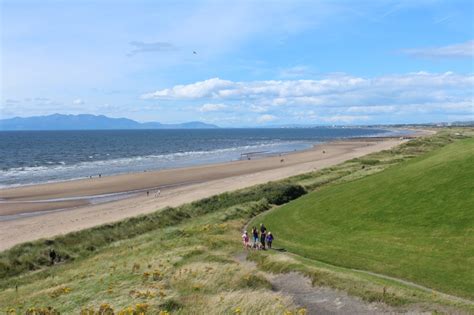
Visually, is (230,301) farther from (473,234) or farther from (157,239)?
(157,239)

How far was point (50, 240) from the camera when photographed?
38.2 meters

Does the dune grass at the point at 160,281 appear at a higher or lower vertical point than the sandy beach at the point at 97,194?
higher

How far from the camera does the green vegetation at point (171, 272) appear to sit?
1587 cm

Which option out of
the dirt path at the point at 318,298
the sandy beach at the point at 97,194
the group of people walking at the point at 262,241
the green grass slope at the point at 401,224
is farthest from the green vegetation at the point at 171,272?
the sandy beach at the point at 97,194

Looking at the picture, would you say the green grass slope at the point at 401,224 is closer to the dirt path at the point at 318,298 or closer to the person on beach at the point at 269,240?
the person on beach at the point at 269,240

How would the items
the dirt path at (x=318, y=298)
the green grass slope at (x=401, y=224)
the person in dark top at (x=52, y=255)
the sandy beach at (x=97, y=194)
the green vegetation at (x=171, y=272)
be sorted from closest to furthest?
1. the green vegetation at (x=171, y=272)
2. the dirt path at (x=318, y=298)
3. the green grass slope at (x=401, y=224)
4. the person in dark top at (x=52, y=255)
5. the sandy beach at (x=97, y=194)

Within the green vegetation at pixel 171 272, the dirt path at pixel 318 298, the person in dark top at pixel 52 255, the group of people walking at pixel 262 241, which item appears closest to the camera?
the green vegetation at pixel 171 272

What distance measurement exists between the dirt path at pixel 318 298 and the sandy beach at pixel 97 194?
94.6 feet

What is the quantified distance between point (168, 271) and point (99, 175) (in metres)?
75.0

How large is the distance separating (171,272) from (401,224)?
1454 centimetres

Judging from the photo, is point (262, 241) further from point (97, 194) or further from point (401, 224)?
point (97, 194)

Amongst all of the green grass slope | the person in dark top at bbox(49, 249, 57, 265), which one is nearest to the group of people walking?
the green grass slope

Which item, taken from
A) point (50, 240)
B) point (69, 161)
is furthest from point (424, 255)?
point (69, 161)

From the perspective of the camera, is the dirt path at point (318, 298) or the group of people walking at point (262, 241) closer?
the dirt path at point (318, 298)
